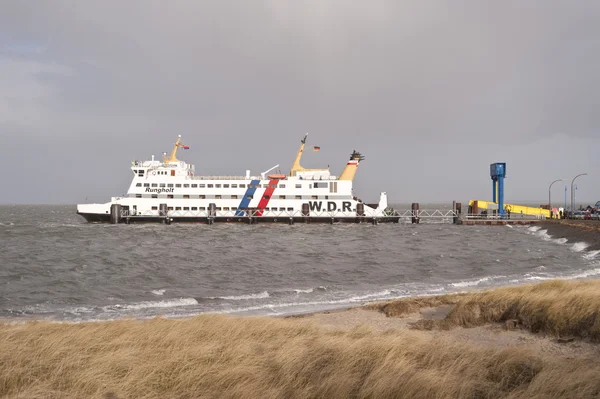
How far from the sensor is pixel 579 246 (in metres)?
35.7

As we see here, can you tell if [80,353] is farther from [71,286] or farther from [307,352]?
[71,286]

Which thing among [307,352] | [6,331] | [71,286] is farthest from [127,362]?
[71,286]

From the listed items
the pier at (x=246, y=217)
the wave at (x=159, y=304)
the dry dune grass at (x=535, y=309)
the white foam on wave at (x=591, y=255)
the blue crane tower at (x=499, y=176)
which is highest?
the blue crane tower at (x=499, y=176)

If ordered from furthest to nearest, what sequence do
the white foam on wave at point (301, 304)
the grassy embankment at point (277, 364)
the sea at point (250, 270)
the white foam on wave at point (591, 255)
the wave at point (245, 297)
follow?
the white foam on wave at point (591, 255), the wave at point (245, 297), the sea at point (250, 270), the white foam on wave at point (301, 304), the grassy embankment at point (277, 364)

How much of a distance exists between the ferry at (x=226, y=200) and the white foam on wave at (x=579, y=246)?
2454 cm

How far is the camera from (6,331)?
29.9 feet

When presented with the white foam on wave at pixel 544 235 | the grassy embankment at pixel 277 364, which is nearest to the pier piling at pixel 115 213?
the white foam on wave at pixel 544 235

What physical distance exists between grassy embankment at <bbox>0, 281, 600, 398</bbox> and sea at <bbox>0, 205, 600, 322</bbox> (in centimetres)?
588

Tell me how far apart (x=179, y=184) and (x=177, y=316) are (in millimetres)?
44478

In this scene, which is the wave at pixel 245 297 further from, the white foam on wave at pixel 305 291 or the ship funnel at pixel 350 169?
the ship funnel at pixel 350 169

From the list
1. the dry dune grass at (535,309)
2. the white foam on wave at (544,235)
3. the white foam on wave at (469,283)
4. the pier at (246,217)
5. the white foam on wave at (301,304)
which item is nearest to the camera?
the dry dune grass at (535,309)

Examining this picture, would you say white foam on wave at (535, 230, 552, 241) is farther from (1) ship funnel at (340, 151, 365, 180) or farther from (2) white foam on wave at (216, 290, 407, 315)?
(2) white foam on wave at (216, 290, 407, 315)

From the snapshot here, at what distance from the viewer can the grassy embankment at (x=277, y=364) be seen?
6078mm

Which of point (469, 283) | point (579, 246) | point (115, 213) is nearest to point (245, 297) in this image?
point (469, 283)
